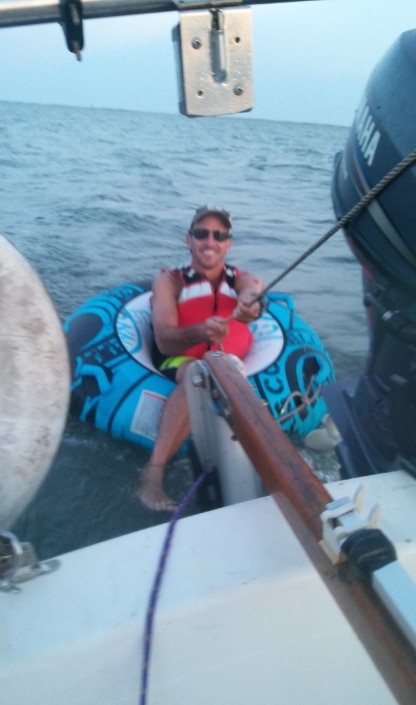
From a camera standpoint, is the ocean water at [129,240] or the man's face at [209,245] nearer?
the ocean water at [129,240]

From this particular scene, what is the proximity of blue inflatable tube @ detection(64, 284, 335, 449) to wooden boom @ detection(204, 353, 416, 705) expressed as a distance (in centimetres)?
121

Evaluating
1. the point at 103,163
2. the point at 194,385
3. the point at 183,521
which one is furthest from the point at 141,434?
the point at 103,163

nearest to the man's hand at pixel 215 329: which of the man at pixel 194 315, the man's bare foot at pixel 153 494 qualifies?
the man at pixel 194 315

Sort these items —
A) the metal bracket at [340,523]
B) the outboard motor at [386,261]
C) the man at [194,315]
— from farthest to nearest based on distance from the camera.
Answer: the man at [194,315] → the outboard motor at [386,261] → the metal bracket at [340,523]

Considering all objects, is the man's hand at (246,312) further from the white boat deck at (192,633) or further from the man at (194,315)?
the white boat deck at (192,633)

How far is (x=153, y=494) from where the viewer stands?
257 cm

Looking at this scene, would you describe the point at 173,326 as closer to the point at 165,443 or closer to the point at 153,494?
the point at 165,443

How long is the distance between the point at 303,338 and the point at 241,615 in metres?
2.35

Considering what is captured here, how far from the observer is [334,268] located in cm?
616

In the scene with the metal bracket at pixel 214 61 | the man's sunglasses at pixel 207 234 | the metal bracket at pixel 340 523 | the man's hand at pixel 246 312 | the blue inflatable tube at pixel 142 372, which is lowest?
the metal bracket at pixel 340 523

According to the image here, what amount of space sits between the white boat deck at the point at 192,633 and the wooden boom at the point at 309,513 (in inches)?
3.3

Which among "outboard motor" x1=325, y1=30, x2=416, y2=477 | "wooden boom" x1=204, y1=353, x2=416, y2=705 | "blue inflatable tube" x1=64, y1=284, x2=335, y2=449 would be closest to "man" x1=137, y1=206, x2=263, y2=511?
"blue inflatable tube" x1=64, y1=284, x2=335, y2=449

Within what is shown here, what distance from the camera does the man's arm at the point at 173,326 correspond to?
8.54ft

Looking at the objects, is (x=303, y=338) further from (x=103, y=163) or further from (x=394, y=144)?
(x=103, y=163)
